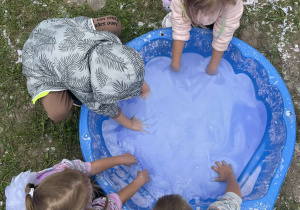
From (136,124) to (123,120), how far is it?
0.18 m

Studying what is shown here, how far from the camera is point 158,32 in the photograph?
172cm

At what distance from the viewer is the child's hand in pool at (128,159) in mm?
1623

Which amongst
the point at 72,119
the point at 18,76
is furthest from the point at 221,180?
the point at 18,76

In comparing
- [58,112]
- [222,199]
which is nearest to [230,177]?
[222,199]

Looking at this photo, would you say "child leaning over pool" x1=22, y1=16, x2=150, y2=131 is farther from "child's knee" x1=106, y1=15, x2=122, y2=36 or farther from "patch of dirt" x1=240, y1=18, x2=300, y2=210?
"patch of dirt" x1=240, y1=18, x2=300, y2=210

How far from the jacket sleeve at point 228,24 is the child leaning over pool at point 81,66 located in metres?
0.60

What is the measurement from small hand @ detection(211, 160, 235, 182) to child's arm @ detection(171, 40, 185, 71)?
27.4 inches

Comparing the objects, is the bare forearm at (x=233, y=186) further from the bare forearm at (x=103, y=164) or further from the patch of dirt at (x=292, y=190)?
the bare forearm at (x=103, y=164)

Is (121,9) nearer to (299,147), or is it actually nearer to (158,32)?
(158,32)

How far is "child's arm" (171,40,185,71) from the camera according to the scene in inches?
64.9

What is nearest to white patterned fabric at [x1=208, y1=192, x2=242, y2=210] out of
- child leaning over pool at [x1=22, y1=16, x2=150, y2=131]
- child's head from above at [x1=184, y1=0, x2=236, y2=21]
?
child leaning over pool at [x1=22, y1=16, x2=150, y2=131]

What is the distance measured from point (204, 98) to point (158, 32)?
0.55 meters

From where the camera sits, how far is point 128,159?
163cm

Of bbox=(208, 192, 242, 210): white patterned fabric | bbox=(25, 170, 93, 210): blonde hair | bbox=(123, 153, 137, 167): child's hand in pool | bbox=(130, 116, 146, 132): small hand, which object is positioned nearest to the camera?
bbox=(25, 170, 93, 210): blonde hair
